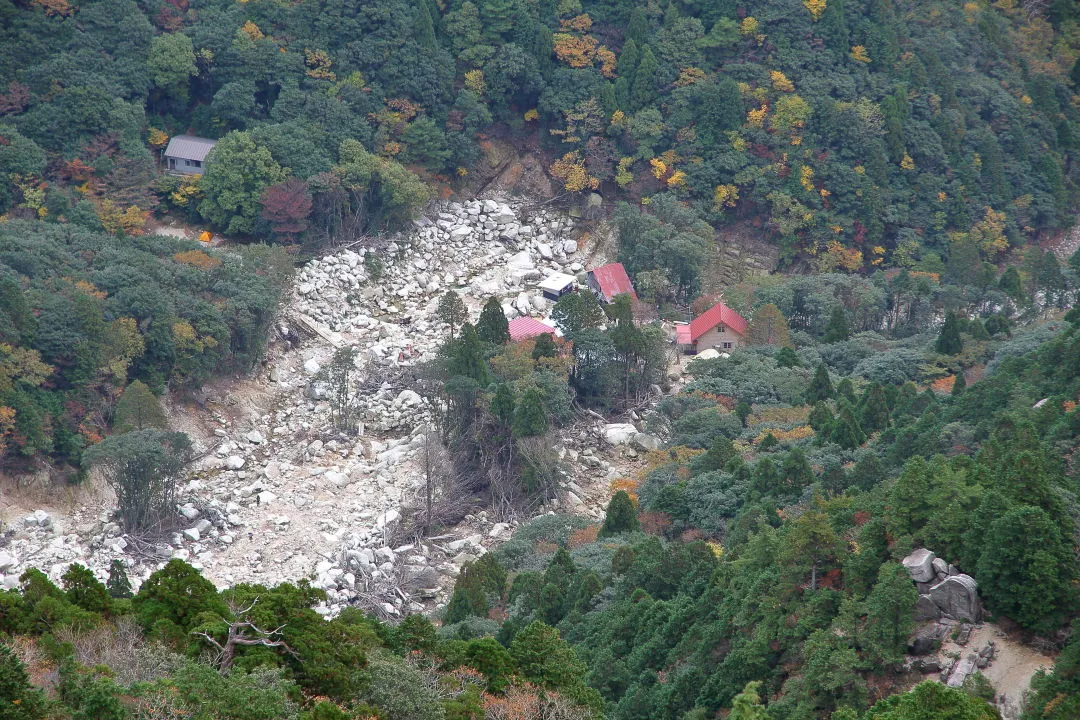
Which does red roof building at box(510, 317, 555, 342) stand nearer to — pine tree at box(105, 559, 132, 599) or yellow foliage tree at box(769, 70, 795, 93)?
yellow foliage tree at box(769, 70, 795, 93)

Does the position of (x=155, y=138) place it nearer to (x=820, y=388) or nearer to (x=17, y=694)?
(x=820, y=388)

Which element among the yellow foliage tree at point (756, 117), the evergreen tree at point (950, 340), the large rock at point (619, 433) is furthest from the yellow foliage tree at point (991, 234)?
the large rock at point (619, 433)

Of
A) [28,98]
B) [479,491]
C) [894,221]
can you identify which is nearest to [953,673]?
[479,491]

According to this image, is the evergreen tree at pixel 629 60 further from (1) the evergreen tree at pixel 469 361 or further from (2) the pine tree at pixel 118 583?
(2) the pine tree at pixel 118 583

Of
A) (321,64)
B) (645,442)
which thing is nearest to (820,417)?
(645,442)

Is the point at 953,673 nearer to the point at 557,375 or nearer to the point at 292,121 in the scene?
the point at 557,375

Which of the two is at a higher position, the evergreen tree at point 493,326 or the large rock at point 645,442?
the evergreen tree at point 493,326
